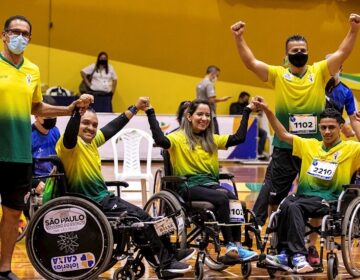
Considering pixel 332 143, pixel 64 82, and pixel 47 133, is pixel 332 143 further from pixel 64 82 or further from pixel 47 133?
pixel 64 82

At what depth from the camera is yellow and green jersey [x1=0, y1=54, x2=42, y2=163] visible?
4.18 metres

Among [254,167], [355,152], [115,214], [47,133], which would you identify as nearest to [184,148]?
[115,214]

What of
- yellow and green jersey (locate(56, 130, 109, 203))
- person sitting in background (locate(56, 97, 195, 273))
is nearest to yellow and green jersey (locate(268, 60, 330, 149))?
person sitting in background (locate(56, 97, 195, 273))

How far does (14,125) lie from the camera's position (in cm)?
420

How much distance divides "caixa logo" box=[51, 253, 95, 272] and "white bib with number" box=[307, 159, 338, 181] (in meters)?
1.57

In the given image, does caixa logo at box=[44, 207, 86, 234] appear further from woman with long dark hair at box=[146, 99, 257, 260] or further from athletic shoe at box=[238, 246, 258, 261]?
athletic shoe at box=[238, 246, 258, 261]

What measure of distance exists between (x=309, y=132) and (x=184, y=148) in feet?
2.92

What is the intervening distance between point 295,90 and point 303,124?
24 centimetres

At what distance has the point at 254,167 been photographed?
40.5 ft

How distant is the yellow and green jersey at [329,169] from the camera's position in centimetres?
478

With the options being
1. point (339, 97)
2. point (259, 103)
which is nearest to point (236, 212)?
point (259, 103)

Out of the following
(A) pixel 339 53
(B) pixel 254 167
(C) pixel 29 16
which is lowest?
(B) pixel 254 167

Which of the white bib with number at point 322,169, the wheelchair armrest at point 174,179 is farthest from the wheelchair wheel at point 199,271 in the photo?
the white bib with number at point 322,169

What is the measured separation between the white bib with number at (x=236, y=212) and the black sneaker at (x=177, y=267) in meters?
0.46
